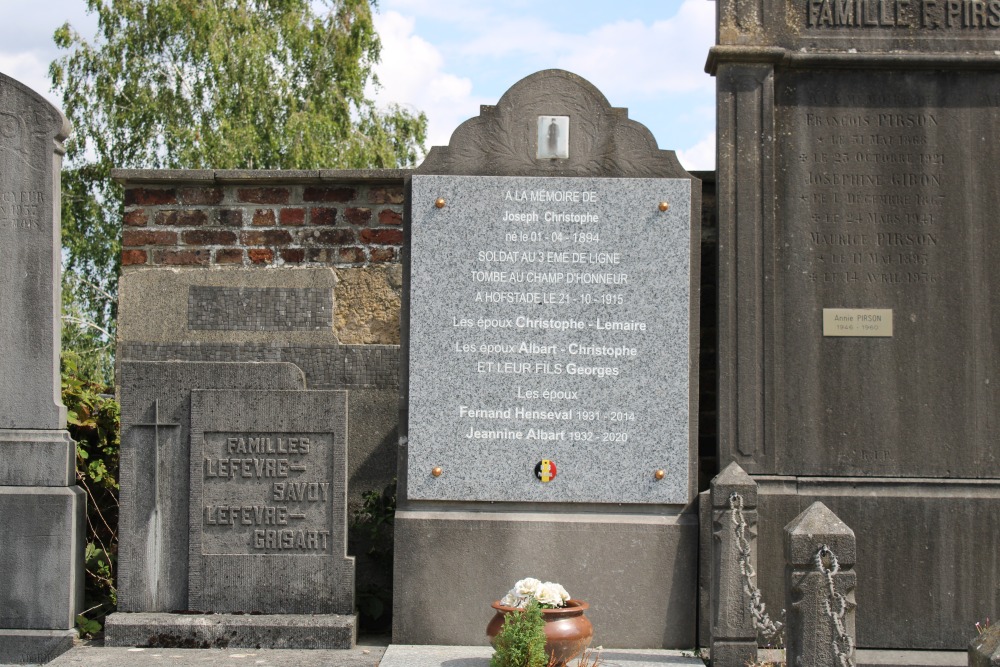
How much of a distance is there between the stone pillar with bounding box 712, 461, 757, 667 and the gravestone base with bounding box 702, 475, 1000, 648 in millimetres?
415

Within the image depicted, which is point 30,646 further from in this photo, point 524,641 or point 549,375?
point 549,375

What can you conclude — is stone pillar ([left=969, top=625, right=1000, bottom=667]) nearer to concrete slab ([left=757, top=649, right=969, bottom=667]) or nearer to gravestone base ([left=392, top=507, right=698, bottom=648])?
concrete slab ([left=757, top=649, right=969, bottom=667])

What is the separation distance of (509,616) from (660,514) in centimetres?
128

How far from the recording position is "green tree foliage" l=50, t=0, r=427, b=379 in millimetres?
17828

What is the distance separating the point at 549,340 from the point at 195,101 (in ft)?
48.0

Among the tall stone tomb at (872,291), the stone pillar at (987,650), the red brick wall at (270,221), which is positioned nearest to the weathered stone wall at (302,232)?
the red brick wall at (270,221)

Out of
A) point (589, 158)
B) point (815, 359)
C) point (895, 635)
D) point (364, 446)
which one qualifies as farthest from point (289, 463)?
point (895, 635)

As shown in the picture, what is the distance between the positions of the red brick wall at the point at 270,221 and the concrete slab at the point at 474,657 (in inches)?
87.9

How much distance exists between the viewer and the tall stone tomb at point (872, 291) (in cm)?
541

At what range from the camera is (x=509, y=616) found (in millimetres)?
4391

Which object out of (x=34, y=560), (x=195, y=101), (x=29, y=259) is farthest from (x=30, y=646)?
(x=195, y=101)

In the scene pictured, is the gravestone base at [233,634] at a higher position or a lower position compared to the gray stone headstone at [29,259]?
lower

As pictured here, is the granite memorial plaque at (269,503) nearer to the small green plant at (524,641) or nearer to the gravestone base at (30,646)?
the gravestone base at (30,646)

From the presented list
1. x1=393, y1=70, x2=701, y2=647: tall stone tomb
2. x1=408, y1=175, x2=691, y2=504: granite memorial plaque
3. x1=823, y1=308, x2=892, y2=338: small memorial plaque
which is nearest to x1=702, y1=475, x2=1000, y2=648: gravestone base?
x1=393, y1=70, x2=701, y2=647: tall stone tomb
